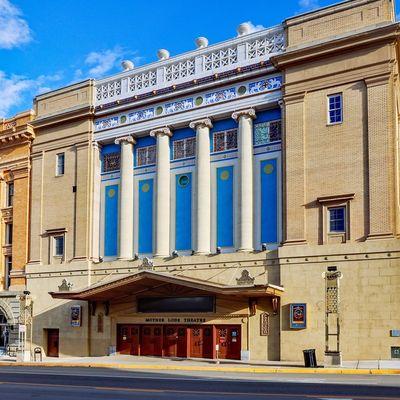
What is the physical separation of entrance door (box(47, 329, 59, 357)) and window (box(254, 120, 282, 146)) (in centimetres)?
1669

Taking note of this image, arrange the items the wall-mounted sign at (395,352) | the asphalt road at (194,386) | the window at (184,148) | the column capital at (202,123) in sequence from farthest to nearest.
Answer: the window at (184,148) → the column capital at (202,123) → the wall-mounted sign at (395,352) → the asphalt road at (194,386)

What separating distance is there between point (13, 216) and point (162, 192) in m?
12.2

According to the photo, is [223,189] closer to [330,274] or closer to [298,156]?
[298,156]

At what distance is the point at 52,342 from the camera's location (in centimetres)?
4016

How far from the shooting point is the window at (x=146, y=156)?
38219 mm

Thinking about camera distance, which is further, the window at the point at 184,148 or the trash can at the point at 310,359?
the window at the point at 184,148

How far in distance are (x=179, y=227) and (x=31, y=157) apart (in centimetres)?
1261

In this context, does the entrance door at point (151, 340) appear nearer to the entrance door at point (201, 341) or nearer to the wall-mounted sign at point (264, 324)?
the entrance door at point (201, 341)

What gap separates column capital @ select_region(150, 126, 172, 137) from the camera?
37219 mm

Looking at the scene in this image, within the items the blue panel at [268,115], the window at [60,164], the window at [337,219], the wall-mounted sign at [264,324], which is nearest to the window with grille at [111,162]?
the window at [60,164]

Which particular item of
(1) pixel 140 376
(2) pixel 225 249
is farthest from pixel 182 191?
(1) pixel 140 376

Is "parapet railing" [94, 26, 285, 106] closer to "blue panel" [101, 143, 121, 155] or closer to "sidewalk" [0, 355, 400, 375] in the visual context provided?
"blue panel" [101, 143, 121, 155]

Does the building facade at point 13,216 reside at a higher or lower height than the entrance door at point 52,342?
higher

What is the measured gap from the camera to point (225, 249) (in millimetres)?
34438
